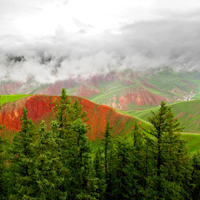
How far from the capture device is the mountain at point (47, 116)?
7175 centimetres

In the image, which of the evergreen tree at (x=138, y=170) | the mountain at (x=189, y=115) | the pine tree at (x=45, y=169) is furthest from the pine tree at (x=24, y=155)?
the mountain at (x=189, y=115)

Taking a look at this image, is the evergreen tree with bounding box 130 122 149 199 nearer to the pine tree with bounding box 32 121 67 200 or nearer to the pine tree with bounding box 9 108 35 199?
the pine tree with bounding box 32 121 67 200

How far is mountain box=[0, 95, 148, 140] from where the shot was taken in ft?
235

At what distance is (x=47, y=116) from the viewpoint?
7656cm

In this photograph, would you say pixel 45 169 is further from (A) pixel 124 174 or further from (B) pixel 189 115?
(B) pixel 189 115

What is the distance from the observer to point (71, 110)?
2714 cm

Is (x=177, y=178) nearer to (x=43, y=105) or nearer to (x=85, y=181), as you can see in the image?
(x=85, y=181)

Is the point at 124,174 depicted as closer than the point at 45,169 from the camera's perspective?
No

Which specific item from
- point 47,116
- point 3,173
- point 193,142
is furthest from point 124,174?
point 47,116

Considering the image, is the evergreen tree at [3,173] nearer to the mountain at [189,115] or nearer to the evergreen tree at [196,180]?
the evergreen tree at [196,180]

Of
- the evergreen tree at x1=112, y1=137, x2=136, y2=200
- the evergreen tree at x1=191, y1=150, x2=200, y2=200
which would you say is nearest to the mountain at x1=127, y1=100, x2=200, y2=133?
the evergreen tree at x1=191, y1=150, x2=200, y2=200

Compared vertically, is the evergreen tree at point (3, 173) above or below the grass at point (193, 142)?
above

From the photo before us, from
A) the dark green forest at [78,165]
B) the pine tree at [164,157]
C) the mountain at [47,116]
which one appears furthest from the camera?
the mountain at [47,116]

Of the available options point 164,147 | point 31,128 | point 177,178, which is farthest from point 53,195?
point 177,178
